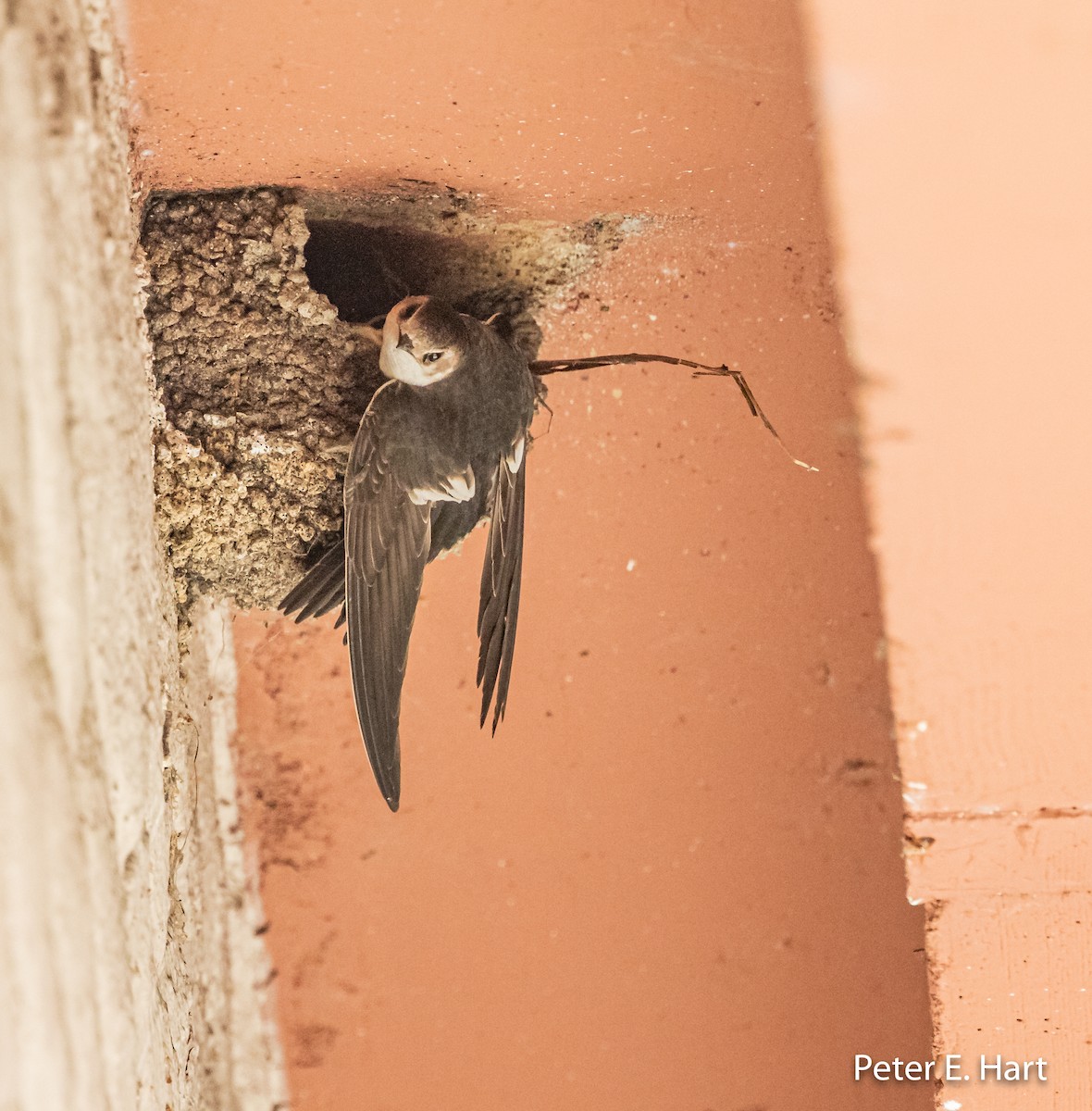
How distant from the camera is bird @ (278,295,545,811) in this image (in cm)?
137

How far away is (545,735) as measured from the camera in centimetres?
184

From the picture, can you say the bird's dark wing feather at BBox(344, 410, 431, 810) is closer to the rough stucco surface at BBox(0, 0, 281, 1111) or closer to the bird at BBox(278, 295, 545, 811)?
the bird at BBox(278, 295, 545, 811)

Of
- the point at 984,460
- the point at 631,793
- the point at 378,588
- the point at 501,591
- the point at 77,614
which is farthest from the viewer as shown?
the point at 631,793

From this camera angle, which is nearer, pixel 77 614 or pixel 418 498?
pixel 77 614

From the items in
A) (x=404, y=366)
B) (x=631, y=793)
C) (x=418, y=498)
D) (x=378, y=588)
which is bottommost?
(x=631, y=793)

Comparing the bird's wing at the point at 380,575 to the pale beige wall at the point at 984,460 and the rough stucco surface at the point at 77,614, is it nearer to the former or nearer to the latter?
the rough stucco surface at the point at 77,614

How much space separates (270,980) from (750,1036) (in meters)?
0.81

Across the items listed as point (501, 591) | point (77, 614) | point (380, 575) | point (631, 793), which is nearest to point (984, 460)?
point (501, 591)

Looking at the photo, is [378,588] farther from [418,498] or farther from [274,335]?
[274,335]

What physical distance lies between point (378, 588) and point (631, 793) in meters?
→ 0.67

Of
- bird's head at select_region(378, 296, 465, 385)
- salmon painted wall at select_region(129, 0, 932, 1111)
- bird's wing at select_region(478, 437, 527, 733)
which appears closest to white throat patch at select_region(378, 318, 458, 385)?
bird's head at select_region(378, 296, 465, 385)

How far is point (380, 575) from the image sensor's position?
1386 millimetres

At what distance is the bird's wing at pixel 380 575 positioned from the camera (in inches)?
53.6

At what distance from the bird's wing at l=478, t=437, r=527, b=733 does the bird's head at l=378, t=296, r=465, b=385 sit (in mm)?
173
